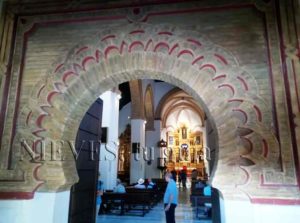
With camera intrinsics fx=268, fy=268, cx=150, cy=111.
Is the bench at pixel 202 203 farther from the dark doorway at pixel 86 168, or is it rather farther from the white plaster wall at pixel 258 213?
the white plaster wall at pixel 258 213

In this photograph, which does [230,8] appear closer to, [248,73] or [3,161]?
[248,73]

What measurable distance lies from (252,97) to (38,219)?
11.2 feet

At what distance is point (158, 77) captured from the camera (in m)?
4.27

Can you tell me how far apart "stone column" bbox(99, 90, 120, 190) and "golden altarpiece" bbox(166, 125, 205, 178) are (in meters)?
11.6

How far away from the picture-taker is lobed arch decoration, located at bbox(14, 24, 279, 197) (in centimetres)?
356

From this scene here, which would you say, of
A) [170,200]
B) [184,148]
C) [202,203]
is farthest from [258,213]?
[184,148]

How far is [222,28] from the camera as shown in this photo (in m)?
4.07

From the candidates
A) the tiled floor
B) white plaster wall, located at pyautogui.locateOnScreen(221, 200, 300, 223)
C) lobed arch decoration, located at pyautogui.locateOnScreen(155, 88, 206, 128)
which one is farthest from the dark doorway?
lobed arch decoration, located at pyautogui.locateOnScreen(155, 88, 206, 128)

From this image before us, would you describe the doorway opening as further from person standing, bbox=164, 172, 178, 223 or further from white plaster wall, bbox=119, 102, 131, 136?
person standing, bbox=164, 172, 178, 223

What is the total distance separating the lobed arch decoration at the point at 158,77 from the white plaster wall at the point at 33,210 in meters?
0.15

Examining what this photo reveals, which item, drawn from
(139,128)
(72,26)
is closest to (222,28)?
(72,26)

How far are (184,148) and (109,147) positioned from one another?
1352 centimetres

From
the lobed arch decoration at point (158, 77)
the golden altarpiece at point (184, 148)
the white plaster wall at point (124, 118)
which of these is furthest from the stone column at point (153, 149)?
the lobed arch decoration at point (158, 77)

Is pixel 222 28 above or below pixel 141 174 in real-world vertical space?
above
